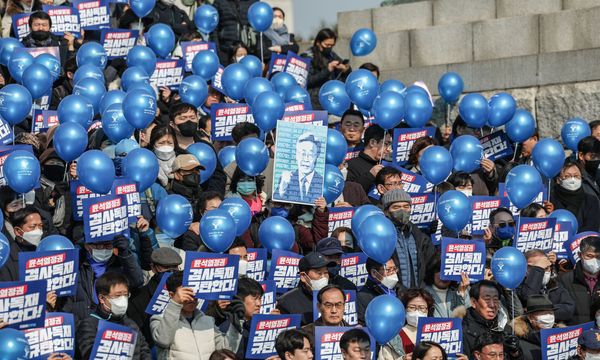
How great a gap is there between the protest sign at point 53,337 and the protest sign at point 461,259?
3529mm

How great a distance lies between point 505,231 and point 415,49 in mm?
6984

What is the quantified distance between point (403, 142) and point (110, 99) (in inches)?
113

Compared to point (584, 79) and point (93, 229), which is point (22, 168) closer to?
point (93, 229)

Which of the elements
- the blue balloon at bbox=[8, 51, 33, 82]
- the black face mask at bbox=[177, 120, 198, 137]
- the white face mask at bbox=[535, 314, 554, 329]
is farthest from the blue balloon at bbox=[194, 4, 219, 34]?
the white face mask at bbox=[535, 314, 554, 329]

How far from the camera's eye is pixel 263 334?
43.1ft

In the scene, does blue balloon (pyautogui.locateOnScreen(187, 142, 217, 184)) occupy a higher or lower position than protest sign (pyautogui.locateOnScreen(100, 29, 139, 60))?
lower

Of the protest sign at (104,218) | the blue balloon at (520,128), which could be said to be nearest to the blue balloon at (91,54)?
the blue balloon at (520,128)

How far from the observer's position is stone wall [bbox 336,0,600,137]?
20750 millimetres

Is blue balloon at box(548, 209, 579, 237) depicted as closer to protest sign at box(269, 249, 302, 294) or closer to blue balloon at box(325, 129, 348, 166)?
blue balloon at box(325, 129, 348, 166)

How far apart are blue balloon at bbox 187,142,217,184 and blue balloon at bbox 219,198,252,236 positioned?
1212 mm

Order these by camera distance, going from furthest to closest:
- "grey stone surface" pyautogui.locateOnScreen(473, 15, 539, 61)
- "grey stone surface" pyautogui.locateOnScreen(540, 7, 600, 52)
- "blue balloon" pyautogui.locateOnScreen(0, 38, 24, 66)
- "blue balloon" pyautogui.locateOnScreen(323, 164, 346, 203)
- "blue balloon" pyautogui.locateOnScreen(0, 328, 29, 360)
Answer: "grey stone surface" pyautogui.locateOnScreen(473, 15, 539, 61), "grey stone surface" pyautogui.locateOnScreen(540, 7, 600, 52), "blue balloon" pyautogui.locateOnScreen(0, 38, 24, 66), "blue balloon" pyautogui.locateOnScreen(323, 164, 346, 203), "blue balloon" pyautogui.locateOnScreen(0, 328, 29, 360)

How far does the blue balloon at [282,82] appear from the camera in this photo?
19.4m

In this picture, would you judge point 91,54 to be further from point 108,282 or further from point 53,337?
point 53,337

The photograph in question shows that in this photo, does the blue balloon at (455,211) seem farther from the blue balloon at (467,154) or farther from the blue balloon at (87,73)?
the blue balloon at (87,73)
